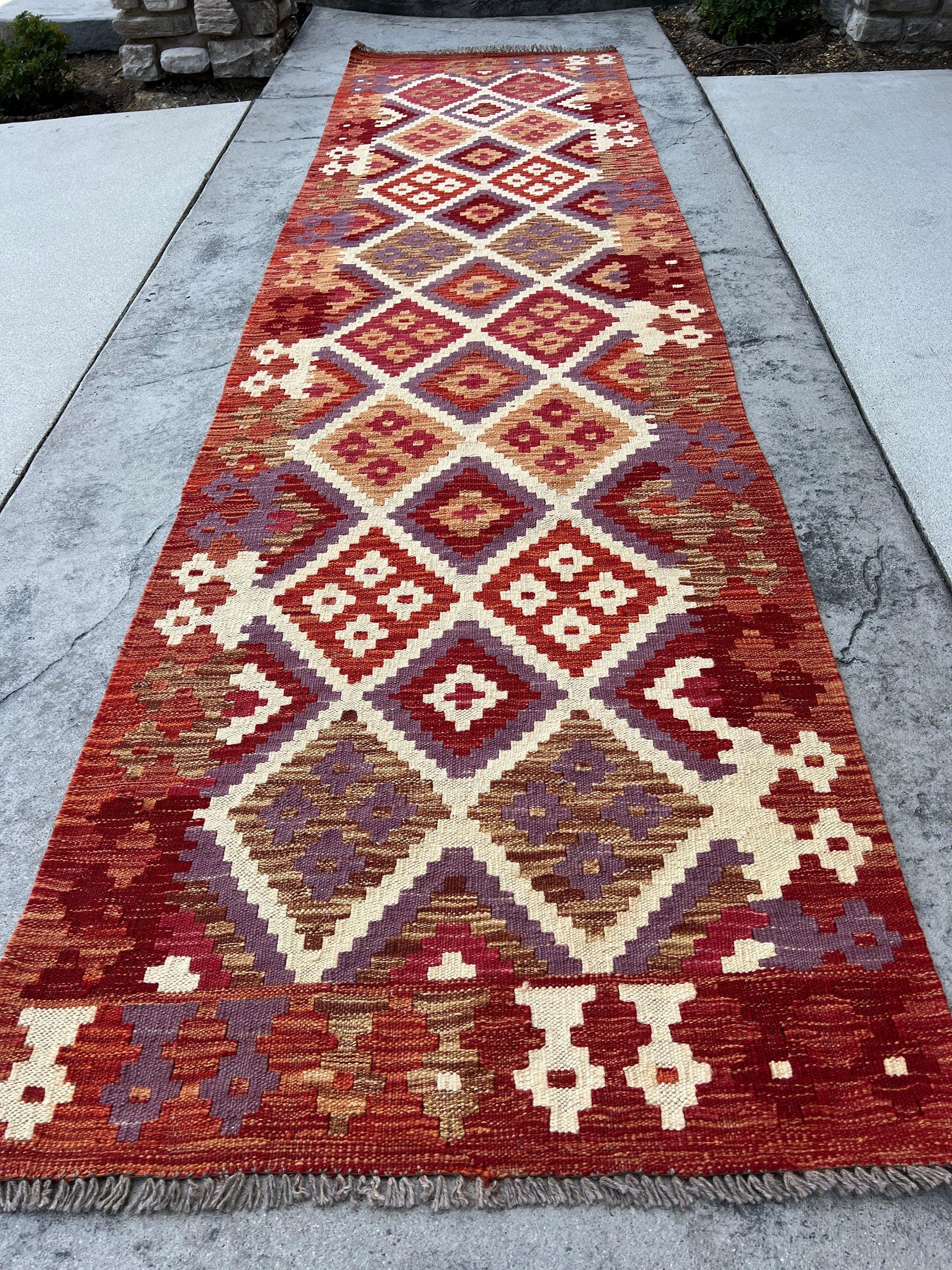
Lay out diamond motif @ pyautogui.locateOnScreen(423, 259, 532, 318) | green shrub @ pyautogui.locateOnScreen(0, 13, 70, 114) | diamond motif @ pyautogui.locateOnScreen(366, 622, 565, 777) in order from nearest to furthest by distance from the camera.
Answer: diamond motif @ pyautogui.locateOnScreen(366, 622, 565, 777)
diamond motif @ pyautogui.locateOnScreen(423, 259, 532, 318)
green shrub @ pyautogui.locateOnScreen(0, 13, 70, 114)

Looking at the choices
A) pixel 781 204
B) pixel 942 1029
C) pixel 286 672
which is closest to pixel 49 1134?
pixel 286 672

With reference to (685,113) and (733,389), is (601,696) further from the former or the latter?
(685,113)

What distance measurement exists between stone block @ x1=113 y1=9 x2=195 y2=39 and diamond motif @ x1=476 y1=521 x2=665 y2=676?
3.22 meters

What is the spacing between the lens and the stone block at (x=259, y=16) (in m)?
3.96

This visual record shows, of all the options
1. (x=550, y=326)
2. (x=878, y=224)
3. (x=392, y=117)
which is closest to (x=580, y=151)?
(x=392, y=117)

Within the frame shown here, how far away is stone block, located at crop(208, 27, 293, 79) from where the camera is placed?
4.02 metres

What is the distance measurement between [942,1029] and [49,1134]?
113 centimetres

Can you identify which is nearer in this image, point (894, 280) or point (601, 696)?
A: point (601, 696)

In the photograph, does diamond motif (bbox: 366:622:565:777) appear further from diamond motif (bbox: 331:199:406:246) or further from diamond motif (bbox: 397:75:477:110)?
diamond motif (bbox: 397:75:477:110)

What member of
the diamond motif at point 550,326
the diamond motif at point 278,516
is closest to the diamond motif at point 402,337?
the diamond motif at point 550,326

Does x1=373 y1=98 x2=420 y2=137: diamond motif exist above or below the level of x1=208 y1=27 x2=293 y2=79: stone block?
below

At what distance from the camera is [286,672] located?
5.84 feet

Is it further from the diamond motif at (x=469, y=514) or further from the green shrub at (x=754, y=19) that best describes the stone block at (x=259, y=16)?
the diamond motif at (x=469, y=514)

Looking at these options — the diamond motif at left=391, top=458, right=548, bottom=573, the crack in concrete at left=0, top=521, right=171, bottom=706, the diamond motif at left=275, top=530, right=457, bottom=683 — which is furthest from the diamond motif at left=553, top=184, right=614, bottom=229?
the crack in concrete at left=0, top=521, right=171, bottom=706
